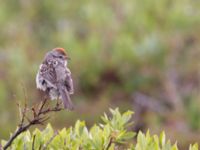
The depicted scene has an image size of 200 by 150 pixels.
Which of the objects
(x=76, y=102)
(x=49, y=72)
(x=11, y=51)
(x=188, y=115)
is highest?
(x=11, y=51)

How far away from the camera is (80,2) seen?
19.0 metres

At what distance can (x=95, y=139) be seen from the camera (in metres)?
4.80

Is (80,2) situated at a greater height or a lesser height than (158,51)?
greater

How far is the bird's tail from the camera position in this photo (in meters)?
4.91

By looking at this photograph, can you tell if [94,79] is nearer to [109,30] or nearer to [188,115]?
[109,30]

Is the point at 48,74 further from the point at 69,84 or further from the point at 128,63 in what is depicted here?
the point at 128,63

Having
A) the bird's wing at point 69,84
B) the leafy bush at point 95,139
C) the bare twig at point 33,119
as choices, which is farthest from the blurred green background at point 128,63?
the bare twig at point 33,119

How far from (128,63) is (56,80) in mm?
10124

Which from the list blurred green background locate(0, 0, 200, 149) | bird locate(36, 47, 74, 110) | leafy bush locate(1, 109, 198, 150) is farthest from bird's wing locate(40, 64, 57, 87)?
blurred green background locate(0, 0, 200, 149)

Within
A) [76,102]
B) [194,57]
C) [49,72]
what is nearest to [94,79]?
[76,102]

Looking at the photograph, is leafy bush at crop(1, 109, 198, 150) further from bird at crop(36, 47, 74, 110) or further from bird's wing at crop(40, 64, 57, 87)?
bird's wing at crop(40, 64, 57, 87)

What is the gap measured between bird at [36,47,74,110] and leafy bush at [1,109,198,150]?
0.18 m

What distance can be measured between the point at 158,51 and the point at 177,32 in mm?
720

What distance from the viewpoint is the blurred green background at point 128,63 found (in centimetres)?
1384
